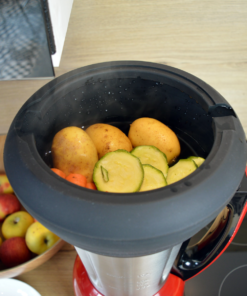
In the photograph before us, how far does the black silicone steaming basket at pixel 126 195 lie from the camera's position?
25cm

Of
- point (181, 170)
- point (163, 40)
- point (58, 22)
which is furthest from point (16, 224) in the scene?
point (163, 40)

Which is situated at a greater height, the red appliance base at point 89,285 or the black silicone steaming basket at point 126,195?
the black silicone steaming basket at point 126,195

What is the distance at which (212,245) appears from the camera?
484 millimetres

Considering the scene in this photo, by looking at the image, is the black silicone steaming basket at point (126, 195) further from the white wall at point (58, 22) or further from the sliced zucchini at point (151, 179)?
the white wall at point (58, 22)

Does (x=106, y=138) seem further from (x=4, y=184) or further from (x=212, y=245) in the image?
(x=4, y=184)

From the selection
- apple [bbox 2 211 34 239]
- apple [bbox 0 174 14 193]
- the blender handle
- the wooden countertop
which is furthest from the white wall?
the blender handle

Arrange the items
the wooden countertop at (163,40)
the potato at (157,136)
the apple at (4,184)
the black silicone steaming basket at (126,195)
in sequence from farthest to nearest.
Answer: the wooden countertop at (163,40), the apple at (4,184), the potato at (157,136), the black silicone steaming basket at (126,195)

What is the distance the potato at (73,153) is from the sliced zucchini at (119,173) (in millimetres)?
75

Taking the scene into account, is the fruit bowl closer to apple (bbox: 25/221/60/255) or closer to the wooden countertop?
apple (bbox: 25/221/60/255)

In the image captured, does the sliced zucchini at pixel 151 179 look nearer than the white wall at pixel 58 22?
Yes

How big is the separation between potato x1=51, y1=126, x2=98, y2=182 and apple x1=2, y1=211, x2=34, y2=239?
274 millimetres

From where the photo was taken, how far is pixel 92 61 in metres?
1.02

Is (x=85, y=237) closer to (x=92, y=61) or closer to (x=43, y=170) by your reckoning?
(x=43, y=170)

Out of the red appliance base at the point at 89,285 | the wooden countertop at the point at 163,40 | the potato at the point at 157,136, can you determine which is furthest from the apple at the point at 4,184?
the potato at the point at 157,136
